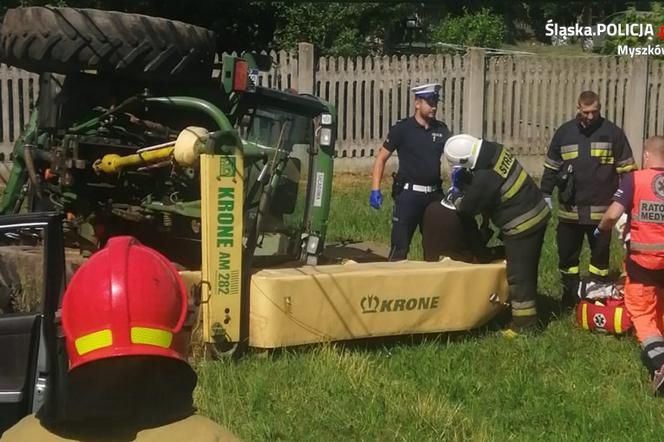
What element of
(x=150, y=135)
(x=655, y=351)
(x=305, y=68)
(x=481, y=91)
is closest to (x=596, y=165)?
(x=655, y=351)

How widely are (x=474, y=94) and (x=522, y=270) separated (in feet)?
29.7

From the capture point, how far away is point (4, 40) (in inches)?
255

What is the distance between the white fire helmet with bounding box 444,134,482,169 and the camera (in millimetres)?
7492

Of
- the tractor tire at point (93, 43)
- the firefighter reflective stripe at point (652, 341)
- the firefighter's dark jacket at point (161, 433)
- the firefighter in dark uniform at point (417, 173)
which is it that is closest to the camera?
the firefighter's dark jacket at point (161, 433)

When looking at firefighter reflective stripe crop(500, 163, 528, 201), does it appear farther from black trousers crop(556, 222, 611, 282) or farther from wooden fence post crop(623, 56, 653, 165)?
wooden fence post crop(623, 56, 653, 165)

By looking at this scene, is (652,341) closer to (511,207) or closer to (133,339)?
(511,207)

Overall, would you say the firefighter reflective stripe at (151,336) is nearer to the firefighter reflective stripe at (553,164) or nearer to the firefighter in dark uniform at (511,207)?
the firefighter in dark uniform at (511,207)

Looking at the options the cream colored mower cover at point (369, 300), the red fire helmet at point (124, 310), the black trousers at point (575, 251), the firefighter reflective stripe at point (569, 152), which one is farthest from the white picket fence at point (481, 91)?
the red fire helmet at point (124, 310)

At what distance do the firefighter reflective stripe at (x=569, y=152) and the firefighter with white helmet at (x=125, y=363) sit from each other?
22.0 ft

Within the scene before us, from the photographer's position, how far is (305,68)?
15.4m

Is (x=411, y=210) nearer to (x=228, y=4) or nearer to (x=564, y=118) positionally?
(x=564, y=118)

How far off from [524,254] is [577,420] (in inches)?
75.2

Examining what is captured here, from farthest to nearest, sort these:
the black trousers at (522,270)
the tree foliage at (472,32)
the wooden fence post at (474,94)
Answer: the tree foliage at (472,32) → the wooden fence post at (474,94) → the black trousers at (522,270)

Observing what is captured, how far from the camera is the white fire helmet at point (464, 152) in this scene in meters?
7.49
